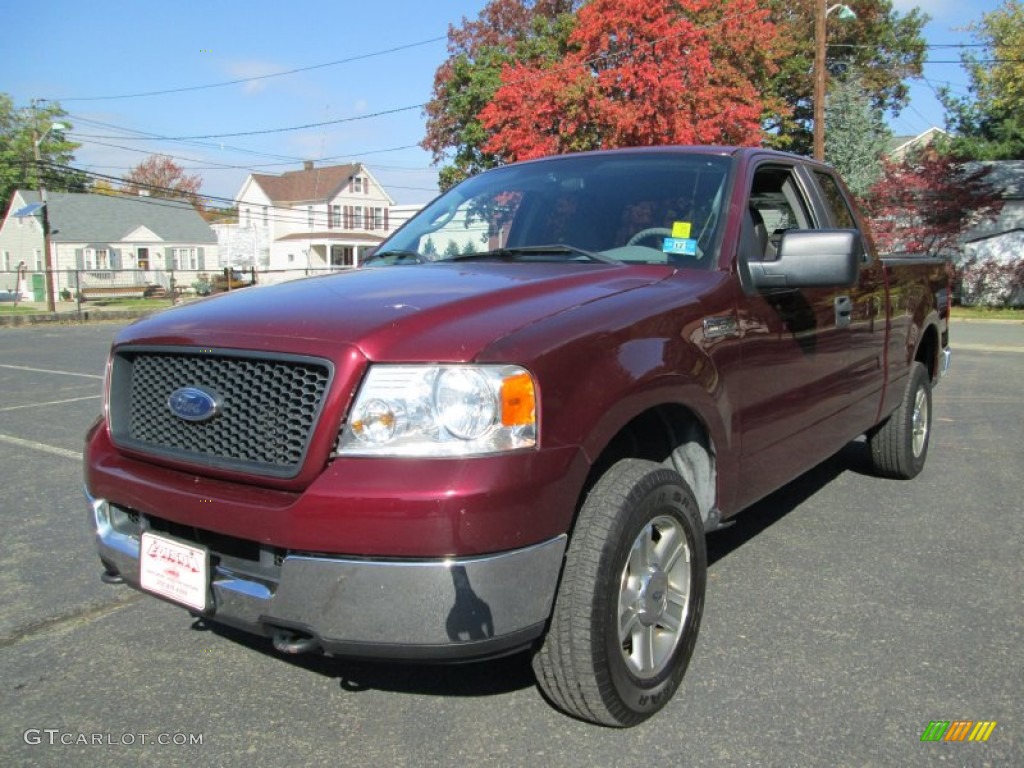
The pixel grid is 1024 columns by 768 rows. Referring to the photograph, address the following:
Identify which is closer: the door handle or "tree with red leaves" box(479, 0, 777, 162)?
the door handle

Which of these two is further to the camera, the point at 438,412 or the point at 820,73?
the point at 820,73

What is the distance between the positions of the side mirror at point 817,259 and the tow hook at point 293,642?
2.05 meters

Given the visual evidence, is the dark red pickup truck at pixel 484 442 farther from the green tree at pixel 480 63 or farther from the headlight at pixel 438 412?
the green tree at pixel 480 63

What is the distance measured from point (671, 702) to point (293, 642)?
3.99ft

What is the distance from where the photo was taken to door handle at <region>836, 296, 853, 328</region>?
381 centimetres

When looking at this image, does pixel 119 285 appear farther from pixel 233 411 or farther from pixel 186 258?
pixel 233 411

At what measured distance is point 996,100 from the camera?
35719 millimetres

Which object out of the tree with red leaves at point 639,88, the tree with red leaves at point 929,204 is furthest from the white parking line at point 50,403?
the tree with red leaves at point 929,204

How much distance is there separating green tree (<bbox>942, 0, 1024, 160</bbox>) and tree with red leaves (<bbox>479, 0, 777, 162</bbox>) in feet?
50.9

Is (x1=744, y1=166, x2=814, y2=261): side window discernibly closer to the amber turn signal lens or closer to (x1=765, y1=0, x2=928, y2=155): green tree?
the amber turn signal lens

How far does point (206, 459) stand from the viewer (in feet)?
7.59

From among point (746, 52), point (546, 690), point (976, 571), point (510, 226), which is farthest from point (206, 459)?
point (746, 52)

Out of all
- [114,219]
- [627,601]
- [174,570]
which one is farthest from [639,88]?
[114,219]

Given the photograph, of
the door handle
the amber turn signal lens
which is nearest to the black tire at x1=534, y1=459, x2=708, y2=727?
the amber turn signal lens
